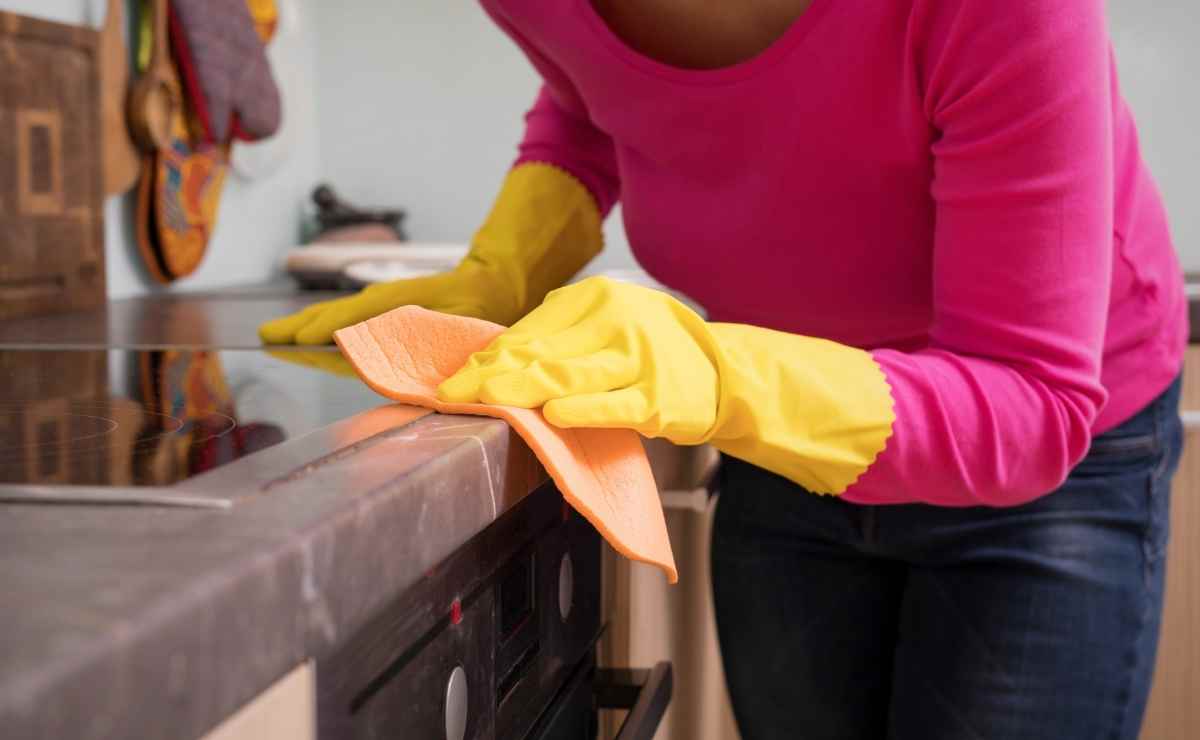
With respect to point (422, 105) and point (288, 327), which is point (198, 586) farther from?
point (422, 105)

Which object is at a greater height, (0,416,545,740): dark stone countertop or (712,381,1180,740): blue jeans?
(0,416,545,740): dark stone countertop

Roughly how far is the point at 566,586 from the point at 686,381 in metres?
0.24

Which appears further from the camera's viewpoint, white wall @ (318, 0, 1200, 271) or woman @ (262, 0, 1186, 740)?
white wall @ (318, 0, 1200, 271)

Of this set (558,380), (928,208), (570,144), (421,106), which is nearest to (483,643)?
(558,380)

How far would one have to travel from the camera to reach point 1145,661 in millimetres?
846

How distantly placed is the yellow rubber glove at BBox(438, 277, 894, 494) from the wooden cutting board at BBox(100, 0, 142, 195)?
0.99m

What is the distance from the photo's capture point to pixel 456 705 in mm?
521

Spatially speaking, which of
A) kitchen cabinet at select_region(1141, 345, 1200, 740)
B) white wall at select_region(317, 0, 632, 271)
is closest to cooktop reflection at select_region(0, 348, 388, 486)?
kitchen cabinet at select_region(1141, 345, 1200, 740)

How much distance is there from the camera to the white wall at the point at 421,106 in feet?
6.54

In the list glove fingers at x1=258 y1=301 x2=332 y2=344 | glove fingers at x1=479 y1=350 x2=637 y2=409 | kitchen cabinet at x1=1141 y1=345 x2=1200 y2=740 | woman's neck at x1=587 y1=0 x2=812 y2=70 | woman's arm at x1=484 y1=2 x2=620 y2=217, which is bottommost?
kitchen cabinet at x1=1141 y1=345 x2=1200 y2=740

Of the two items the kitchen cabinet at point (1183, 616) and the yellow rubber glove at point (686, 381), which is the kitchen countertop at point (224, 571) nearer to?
the yellow rubber glove at point (686, 381)

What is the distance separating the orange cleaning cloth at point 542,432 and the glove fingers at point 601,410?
11mm

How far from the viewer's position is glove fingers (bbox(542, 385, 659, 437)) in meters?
0.50

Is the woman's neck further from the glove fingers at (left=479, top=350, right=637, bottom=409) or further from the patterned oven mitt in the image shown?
the patterned oven mitt
